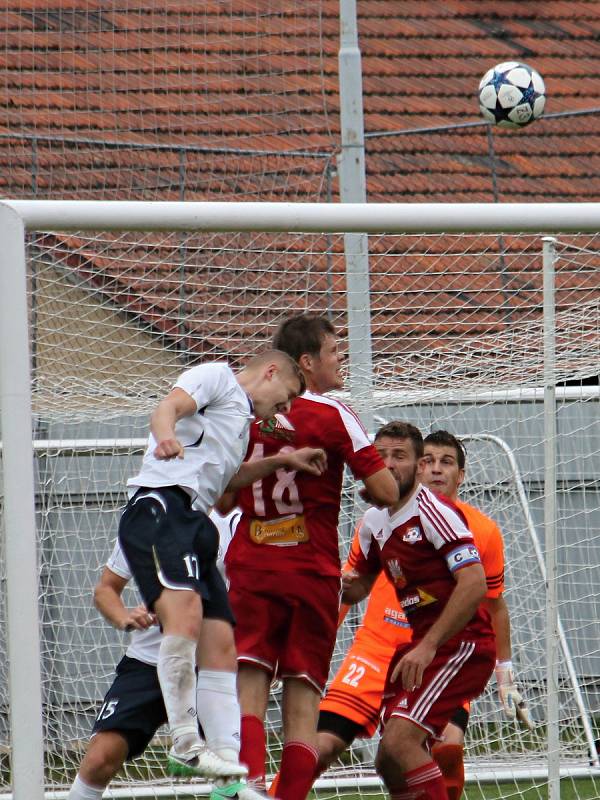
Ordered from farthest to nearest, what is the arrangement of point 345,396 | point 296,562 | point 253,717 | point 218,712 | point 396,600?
point 345,396 → point 396,600 → point 296,562 → point 253,717 → point 218,712

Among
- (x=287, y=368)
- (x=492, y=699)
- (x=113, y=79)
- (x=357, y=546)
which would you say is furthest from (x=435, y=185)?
(x=287, y=368)

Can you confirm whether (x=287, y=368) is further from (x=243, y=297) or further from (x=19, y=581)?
(x=243, y=297)

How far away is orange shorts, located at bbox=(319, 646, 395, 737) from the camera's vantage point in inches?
241

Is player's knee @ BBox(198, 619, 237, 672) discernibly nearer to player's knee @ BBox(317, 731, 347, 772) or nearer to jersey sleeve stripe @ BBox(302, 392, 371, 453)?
jersey sleeve stripe @ BBox(302, 392, 371, 453)

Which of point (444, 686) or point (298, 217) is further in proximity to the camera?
point (444, 686)

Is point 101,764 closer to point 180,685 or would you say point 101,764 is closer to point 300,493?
point 180,685

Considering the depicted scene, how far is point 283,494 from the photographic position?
5109 millimetres

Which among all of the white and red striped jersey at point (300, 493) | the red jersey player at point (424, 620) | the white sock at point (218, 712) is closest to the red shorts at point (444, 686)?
the red jersey player at point (424, 620)

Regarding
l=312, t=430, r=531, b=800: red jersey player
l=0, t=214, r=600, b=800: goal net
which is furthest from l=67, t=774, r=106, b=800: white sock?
l=0, t=214, r=600, b=800: goal net

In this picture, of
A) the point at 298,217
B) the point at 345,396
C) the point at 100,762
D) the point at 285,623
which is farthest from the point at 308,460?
the point at 345,396

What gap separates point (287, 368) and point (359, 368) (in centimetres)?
220

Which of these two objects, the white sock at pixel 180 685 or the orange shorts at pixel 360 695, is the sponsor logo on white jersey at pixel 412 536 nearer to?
the orange shorts at pixel 360 695

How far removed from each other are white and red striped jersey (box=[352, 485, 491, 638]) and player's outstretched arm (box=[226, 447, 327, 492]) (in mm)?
719

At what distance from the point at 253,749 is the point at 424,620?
3.08ft
